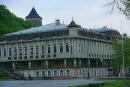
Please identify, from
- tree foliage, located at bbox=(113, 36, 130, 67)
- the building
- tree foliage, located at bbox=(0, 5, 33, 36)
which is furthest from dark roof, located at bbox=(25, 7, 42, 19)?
tree foliage, located at bbox=(113, 36, 130, 67)

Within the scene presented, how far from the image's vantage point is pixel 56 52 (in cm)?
9394

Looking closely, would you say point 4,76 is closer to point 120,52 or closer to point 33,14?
Result: point 120,52

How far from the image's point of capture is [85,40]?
96500 millimetres

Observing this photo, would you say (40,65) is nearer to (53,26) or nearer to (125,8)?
(53,26)

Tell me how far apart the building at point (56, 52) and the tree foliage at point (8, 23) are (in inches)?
701

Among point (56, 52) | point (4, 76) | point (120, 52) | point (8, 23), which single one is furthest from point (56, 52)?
point (8, 23)

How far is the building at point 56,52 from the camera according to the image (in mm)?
92438

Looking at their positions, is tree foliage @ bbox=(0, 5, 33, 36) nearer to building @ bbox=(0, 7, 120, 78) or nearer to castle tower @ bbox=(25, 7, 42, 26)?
castle tower @ bbox=(25, 7, 42, 26)

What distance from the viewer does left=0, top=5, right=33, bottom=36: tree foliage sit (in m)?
123

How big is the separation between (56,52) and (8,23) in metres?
39.9

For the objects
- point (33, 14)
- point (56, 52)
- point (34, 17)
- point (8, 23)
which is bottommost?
point (56, 52)

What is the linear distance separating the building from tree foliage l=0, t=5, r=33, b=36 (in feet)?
58.4

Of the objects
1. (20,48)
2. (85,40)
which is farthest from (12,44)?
(85,40)

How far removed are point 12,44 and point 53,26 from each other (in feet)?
34.3
